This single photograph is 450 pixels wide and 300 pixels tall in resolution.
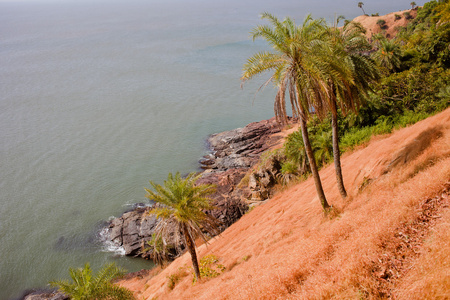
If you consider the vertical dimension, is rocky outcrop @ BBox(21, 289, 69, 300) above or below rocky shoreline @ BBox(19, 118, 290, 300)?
below

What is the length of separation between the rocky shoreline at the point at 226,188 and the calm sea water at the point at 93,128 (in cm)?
177

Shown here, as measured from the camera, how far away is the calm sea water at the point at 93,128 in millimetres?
32219

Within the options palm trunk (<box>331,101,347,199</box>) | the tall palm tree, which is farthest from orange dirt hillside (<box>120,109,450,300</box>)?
the tall palm tree

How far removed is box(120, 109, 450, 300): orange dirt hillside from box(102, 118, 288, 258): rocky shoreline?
546 centimetres

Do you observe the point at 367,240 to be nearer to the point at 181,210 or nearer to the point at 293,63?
the point at 293,63

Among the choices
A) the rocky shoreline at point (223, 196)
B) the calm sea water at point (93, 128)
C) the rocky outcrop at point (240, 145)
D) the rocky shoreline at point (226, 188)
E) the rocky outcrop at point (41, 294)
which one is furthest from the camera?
the rocky outcrop at point (240, 145)

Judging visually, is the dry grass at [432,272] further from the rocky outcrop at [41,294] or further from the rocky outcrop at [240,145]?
the rocky outcrop at [240,145]

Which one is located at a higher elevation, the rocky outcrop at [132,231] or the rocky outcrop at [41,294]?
the rocky outcrop at [132,231]

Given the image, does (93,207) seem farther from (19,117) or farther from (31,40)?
(31,40)

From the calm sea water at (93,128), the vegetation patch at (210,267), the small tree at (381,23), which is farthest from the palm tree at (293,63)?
the small tree at (381,23)

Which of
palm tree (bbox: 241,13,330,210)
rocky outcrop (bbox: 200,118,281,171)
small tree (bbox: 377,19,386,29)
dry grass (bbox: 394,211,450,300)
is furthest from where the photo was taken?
small tree (bbox: 377,19,386,29)

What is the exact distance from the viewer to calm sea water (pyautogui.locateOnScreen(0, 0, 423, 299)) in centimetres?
3222

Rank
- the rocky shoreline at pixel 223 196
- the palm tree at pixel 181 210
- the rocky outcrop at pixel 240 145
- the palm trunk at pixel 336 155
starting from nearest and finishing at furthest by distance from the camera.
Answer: the palm trunk at pixel 336 155 → the palm tree at pixel 181 210 → the rocky shoreline at pixel 223 196 → the rocky outcrop at pixel 240 145

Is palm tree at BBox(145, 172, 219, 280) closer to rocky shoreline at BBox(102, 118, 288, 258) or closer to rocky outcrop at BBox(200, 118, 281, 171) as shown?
rocky shoreline at BBox(102, 118, 288, 258)
